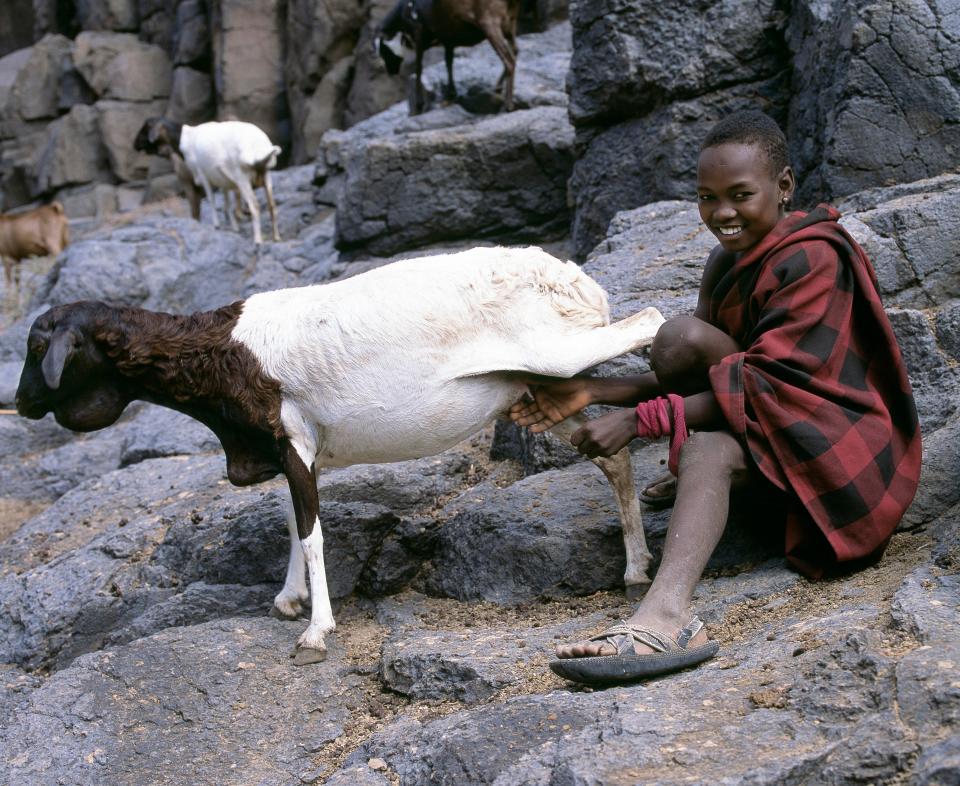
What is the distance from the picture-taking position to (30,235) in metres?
16.2

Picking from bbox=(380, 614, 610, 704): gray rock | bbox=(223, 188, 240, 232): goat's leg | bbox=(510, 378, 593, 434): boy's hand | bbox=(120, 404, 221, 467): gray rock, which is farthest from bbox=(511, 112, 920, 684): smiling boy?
bbox=(223, 188, 240, 232): goat's leg

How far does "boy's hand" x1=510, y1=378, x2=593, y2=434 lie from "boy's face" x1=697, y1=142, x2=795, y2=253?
2.56ft

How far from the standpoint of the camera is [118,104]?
2302cm

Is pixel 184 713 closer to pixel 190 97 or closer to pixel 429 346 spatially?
pixel 429 346

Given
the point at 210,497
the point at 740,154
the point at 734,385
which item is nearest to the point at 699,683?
the point at 734,385

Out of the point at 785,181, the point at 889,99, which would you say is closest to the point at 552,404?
the point at 785,181

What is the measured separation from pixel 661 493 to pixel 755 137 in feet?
4.88

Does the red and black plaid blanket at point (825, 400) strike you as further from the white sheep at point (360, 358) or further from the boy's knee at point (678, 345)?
the white sheep at point (360, 358)

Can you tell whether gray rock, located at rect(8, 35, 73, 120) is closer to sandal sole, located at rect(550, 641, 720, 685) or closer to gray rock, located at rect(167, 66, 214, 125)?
gray rock, located at rect(167, 66, 214, 125)

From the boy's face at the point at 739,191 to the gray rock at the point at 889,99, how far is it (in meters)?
2.77

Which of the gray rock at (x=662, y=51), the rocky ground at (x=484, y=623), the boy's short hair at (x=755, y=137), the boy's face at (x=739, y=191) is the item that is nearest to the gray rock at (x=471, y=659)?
the rocky ground at (x=484, y=623)

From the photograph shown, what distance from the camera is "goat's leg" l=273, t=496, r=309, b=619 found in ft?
14.1

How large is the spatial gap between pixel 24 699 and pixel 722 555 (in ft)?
8.76

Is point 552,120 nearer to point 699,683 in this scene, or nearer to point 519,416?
point 519,416
